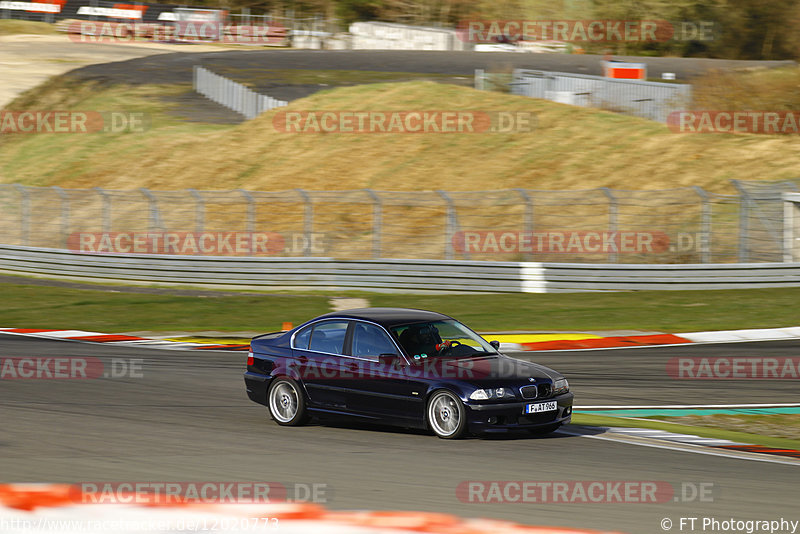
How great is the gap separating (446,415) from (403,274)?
14543mm

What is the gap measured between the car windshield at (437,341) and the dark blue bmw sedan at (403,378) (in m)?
0.01

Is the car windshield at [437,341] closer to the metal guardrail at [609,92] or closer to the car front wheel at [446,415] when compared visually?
Answer: the car front wheel at [446,415]

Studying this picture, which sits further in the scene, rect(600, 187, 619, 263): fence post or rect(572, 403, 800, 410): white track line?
rect(600, 187, 619, 263): fence post

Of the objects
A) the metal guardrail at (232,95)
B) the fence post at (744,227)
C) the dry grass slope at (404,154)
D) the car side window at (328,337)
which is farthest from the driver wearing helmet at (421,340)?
the metal guardrail at (232,95)

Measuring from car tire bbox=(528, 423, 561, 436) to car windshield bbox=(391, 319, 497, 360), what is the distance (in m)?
0.93

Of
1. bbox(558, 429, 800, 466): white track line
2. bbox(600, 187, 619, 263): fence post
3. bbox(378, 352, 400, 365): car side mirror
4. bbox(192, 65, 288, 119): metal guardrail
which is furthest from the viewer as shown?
bbox(192, 65, 288, 119): metal guardrail

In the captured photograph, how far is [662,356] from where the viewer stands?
15836 millimetres

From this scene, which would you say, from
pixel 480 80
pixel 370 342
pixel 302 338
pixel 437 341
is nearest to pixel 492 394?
pixel 437 341

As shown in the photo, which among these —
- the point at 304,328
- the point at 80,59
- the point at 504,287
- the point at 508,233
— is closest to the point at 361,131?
the point at 508,233

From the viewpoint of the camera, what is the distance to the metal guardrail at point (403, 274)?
22.5 meters

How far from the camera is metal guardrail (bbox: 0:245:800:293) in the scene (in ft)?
73.9

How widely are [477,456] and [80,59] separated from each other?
185 ft

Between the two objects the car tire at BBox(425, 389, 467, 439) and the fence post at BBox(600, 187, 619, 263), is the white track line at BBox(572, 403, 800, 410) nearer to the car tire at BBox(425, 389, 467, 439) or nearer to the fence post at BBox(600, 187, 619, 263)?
the car tire at BBox(425, 389, 467, 439)

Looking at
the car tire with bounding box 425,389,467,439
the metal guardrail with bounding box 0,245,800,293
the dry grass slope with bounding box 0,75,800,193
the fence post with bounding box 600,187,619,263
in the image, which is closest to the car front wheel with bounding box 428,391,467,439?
the car tire with bounding box 425,389,467,439
